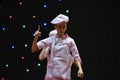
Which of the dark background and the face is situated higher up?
the face

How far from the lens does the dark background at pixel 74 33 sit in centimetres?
496

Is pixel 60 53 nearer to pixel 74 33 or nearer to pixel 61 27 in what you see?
pixel 61 27

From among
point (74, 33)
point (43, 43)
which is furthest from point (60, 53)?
point (74, 33)

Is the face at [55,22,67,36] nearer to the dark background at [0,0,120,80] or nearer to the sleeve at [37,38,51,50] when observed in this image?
the sleeve at [37,38,51,50]

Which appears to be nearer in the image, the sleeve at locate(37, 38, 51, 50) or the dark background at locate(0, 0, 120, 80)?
the sleeve at locate(37, 38, 51, 50)

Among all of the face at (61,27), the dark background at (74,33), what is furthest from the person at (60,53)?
the dark background at (74,33)

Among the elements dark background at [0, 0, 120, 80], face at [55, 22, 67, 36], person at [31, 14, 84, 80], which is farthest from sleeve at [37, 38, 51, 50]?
dark background at [0, 0, 120, 80]

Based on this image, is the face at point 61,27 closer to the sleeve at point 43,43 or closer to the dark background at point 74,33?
the sleeve at point 43,43

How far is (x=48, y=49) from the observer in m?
3.73

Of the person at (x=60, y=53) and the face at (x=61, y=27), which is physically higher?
the face at (x=61, y=27)

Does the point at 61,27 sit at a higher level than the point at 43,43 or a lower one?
higher

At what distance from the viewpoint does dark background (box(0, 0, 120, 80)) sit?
4.96m

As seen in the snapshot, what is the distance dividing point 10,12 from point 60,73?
170 cm

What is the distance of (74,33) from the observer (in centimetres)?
496
